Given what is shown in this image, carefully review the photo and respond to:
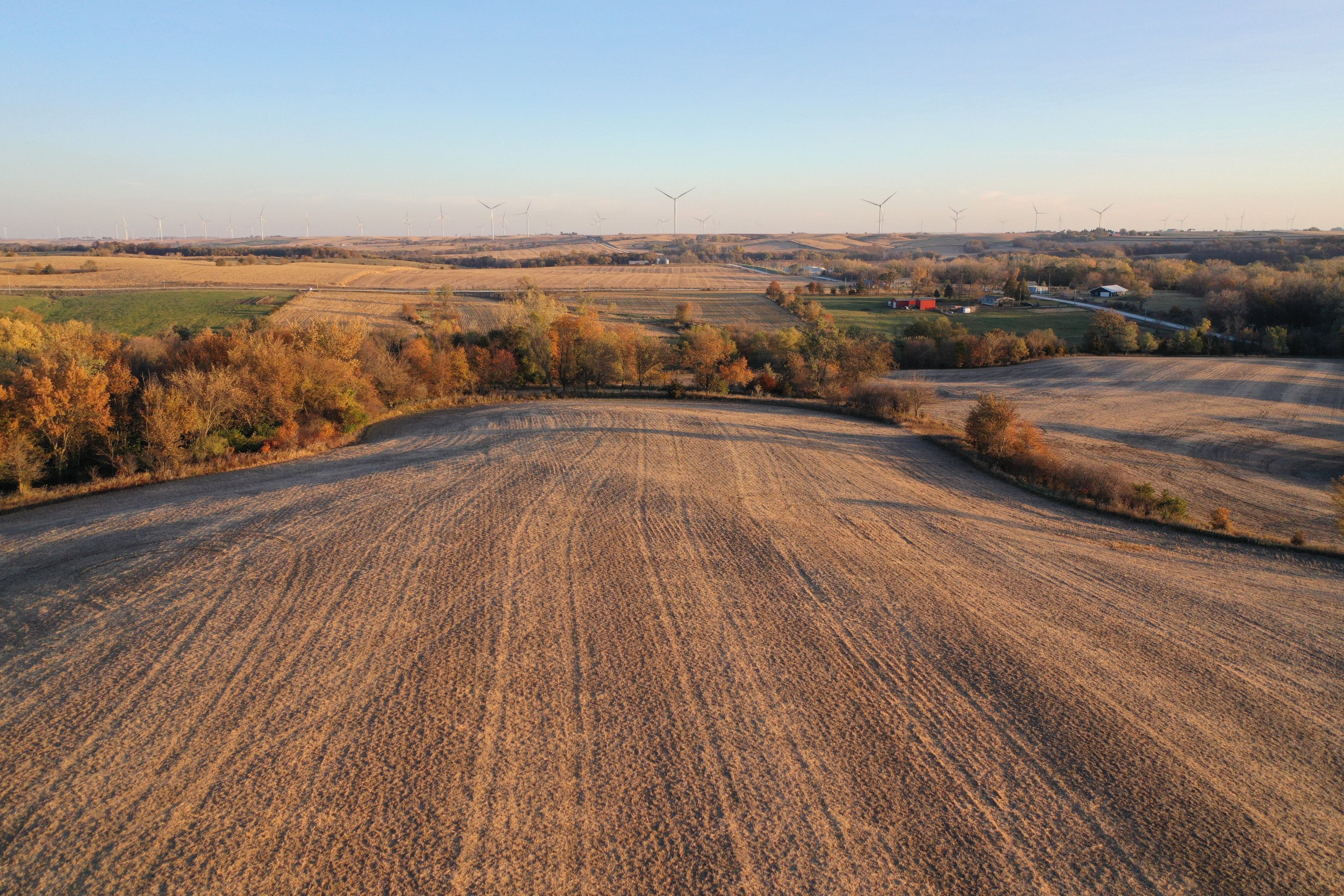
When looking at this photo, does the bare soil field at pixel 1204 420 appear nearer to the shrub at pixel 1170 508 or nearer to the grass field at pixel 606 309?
the shrub at pixel 1170 508

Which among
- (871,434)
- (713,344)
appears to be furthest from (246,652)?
(713,344)

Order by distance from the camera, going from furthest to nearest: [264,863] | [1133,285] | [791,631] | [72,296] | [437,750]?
[1133,285], [72,296], [791,631], [437,750], [264,863]

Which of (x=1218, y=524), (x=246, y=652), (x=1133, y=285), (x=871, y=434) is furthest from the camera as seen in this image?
(x=1133, y=285)

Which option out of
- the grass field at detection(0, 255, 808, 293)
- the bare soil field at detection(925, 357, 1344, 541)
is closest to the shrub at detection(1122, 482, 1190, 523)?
the bare soil field at detection(925, 357, 1344, 541)

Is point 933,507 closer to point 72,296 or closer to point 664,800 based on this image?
point 664,800

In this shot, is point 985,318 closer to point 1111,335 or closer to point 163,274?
point 1111,335

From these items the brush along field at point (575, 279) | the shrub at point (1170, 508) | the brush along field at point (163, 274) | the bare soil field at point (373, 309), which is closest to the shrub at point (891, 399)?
the shrub at point (1170, 508)

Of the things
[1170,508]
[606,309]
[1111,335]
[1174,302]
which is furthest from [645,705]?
[1174,302]
